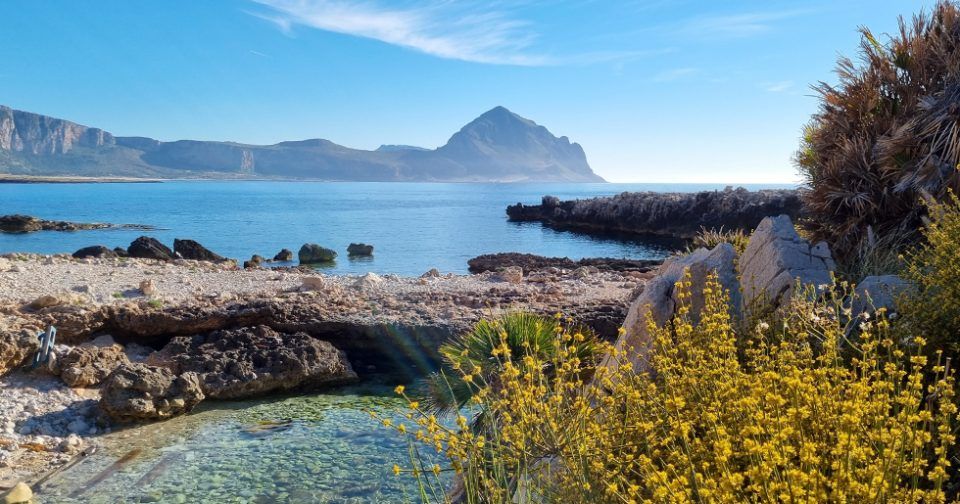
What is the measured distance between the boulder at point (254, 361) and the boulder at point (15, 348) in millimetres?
1676

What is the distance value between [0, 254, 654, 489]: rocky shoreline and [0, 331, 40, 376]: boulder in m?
0.02

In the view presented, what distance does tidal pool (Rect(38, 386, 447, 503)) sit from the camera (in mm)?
7258

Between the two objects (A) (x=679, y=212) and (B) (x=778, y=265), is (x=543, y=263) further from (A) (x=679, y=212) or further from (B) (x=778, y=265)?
(A) (x=679, y=212)

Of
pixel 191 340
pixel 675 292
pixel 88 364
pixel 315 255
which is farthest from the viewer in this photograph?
pixel 315 255

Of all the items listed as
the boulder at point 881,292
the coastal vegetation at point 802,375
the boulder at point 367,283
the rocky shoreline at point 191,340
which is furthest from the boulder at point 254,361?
the boulder at point 881,292

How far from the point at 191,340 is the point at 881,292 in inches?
391

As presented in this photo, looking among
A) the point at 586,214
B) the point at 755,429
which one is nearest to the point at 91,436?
the point at 755,429

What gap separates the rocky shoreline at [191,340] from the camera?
358 inches

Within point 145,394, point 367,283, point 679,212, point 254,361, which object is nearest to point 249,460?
point 145,394

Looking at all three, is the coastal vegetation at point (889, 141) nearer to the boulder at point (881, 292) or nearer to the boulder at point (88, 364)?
the boulder at point (881, 292)

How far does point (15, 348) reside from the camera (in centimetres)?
1023

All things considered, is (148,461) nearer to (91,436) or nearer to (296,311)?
(91,436)

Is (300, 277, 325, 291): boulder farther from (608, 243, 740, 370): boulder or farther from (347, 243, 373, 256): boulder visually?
(347, 243, 373, 256): boulder

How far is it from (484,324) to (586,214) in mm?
58091
